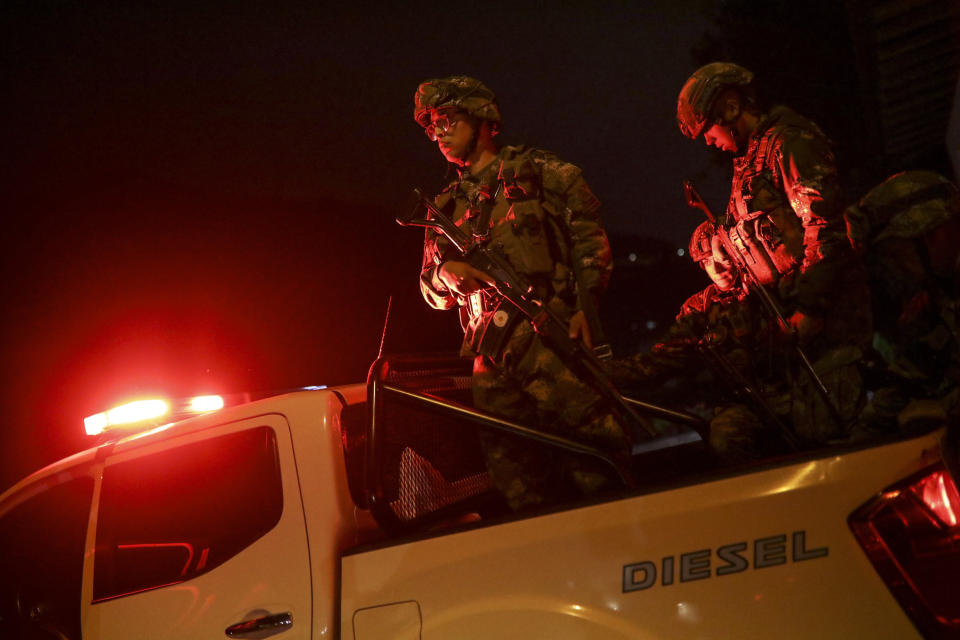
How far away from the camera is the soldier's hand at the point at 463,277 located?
3.03m

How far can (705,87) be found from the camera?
3.54 m

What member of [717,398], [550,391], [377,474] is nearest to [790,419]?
[717,398]

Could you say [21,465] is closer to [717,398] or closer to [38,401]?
[38,401]

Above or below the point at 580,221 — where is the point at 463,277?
below

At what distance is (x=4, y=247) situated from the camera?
7441 millimetres

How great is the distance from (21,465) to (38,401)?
697mm

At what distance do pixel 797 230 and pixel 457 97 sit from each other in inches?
69.8

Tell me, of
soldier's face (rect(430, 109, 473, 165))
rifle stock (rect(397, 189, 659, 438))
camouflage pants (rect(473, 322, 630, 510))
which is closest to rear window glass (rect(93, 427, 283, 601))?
camouflage pants (rect(473, 322, 630, 510))

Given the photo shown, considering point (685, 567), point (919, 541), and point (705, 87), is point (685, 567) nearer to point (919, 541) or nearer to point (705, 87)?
point (919, 541)

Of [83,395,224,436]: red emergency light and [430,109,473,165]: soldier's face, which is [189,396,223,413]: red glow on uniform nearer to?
[83,395,224,436]: red emergency light

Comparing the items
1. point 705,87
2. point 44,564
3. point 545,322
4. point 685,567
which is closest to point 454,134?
point 545,322

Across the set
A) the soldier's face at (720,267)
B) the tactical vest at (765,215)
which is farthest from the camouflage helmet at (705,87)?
the soldier's face at (720,267)

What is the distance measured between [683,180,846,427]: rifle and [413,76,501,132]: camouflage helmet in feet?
3.51

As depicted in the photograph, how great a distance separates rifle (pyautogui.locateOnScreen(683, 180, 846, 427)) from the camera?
3359 millimetres
